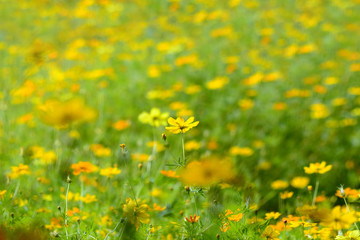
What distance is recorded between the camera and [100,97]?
128 inches

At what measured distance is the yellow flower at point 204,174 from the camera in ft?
3.41

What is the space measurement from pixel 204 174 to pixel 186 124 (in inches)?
5.9

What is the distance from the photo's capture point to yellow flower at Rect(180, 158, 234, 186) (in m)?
1.04

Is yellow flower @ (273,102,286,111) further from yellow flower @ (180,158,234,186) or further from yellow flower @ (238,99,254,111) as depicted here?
yellow flower @ (180,158,234,186)

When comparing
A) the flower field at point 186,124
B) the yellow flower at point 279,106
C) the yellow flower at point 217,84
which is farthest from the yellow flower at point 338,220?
the yellow flower at point 217,84

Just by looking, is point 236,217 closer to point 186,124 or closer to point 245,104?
point 186,124

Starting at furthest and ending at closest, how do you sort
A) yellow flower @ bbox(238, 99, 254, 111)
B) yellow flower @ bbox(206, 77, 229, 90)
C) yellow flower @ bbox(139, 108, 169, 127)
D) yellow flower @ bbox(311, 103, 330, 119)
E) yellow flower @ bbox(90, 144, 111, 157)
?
yellow flower @ bbox(206, 77, 229, 90) → yellow flower @ bbox(238, 99, 254, 111) → yellow flower @ bbox(311, 103, 330, 119) → yellow flower @ bbox(90, 144, 111, 157) → yellow flower @ bbox(139, 108, 169, 127)

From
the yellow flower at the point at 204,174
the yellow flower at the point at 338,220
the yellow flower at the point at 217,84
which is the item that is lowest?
the yellow flower at the point at 217,84

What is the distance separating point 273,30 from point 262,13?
2.14 ft

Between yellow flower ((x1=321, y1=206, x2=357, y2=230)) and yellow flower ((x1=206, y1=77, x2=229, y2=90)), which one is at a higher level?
yellow flower ((x1=321, y1=206, x2=357, y2=230))

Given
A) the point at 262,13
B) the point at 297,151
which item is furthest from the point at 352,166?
the point at 262,13

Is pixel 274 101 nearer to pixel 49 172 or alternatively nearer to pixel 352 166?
pixel 352 166

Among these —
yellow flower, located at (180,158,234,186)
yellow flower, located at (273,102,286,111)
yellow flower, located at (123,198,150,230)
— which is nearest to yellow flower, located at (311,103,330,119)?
yellow flower, located at (273,102,286,111)

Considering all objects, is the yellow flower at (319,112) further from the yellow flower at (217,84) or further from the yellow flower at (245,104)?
the yellow flower at (217,84)
